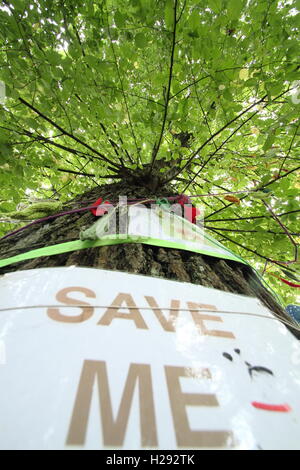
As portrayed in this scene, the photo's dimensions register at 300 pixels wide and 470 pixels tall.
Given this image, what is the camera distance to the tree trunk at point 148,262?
791 millimetres

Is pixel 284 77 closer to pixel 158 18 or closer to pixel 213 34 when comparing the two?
pixel 213 34

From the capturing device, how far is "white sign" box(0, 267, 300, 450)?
1.14 feet

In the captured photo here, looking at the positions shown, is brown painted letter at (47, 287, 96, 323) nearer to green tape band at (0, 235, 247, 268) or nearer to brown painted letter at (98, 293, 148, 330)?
brown painted letter at (98, 293, 148, 330)

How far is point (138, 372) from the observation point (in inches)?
16.5

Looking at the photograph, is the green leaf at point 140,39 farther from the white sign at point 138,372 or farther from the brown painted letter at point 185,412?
the brown painted letter at point 185,412

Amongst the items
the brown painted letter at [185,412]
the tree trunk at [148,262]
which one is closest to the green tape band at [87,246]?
the tree trunk at [148,262]

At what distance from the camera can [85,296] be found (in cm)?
59

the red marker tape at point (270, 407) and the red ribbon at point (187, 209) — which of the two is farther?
the red ribbon at point (187, 209)

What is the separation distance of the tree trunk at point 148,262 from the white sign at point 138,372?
16cm

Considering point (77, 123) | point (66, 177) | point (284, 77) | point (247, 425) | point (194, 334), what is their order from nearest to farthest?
point (247, 425), point (194, 334), point (284, 77), point (77, 123), point (66, 177)

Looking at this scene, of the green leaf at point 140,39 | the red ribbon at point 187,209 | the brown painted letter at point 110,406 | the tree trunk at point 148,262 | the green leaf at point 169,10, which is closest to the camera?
the brown painted letter at point 110,406

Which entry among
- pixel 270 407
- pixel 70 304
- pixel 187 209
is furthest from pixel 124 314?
pixel 187 209

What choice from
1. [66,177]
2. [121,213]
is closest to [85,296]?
[121,213]

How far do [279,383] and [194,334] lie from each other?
191mm
